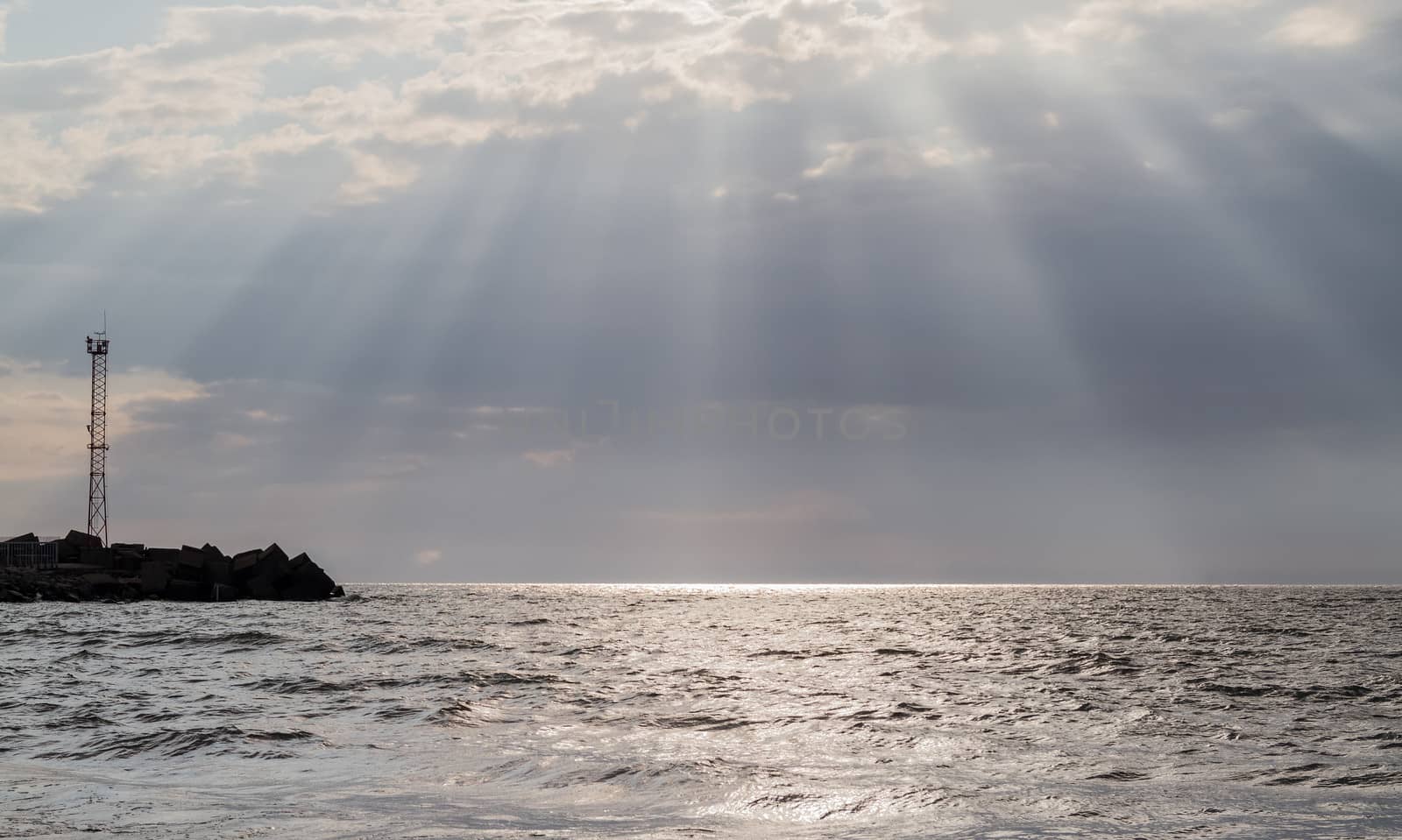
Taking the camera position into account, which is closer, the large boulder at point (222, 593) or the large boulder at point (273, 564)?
the large boulder at point (222, 593)

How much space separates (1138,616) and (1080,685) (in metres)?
48.7

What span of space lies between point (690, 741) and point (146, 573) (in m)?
74.8

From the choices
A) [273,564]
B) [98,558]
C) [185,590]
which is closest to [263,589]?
[273,564]

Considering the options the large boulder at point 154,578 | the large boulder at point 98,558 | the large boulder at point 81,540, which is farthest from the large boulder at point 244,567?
the large boulder at point 81,540

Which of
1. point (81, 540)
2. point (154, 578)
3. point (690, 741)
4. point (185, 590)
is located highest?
point (81, 540)

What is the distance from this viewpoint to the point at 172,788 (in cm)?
1346

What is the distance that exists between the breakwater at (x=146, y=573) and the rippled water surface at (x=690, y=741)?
4407cm

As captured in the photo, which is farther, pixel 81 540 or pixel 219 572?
pixel 81 540

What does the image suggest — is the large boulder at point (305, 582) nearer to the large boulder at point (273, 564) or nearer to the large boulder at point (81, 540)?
the large boulder at point (273, 564)

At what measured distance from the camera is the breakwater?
254 ft

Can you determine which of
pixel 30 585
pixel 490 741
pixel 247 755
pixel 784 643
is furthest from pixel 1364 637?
pixel 30 585

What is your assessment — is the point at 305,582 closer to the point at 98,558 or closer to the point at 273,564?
the point at 273,564

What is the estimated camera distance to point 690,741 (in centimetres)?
1772

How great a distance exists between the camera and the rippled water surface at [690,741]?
12.1 metres
